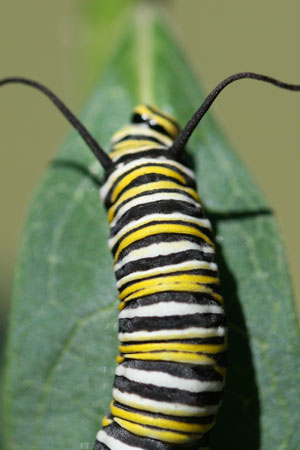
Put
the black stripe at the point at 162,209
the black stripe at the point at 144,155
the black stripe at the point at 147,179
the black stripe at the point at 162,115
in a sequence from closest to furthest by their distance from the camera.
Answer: the black stripe at the point at 162,209 → the black stripe at the point at 147,179 → the black stripe at the point at 144,155 → the black stripe at the point at 162,115

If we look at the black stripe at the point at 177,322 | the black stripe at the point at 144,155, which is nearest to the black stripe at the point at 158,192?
the black stripe at the point at 144,155

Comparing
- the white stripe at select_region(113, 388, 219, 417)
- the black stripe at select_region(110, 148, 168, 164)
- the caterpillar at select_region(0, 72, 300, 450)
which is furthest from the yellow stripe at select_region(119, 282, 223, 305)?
the black stripe at select_region(110, 148, 168, 164)

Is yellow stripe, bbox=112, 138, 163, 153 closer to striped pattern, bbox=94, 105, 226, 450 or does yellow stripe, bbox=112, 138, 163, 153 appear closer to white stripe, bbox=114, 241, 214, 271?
striped pattern, bbox=94, 105, 226, 450

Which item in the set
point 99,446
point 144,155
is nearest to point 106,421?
point 99,446

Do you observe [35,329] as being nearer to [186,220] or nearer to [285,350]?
[186,220]

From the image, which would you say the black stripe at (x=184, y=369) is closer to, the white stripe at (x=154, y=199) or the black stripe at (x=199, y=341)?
the black stripe at (x=199, y=341)

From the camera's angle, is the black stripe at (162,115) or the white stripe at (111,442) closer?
the white stripe at (111,442)

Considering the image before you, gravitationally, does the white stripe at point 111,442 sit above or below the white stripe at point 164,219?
below

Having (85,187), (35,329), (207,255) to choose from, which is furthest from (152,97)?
(35,329)
